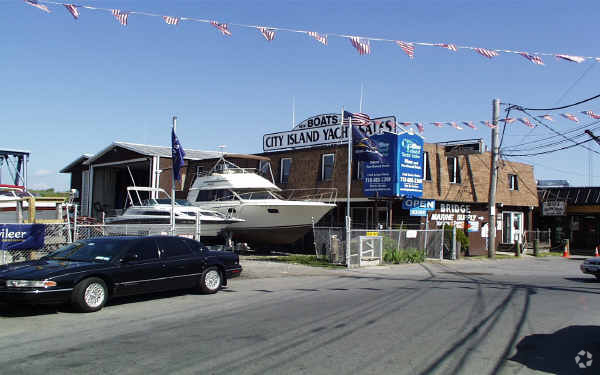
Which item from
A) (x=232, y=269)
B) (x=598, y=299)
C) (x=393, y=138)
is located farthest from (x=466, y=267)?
(x=232, y=269)

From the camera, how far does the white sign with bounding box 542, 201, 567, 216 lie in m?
36.2

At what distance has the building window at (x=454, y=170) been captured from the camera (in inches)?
1128

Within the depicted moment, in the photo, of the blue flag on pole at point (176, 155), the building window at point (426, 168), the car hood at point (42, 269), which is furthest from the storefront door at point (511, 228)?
the car hood at point (42, 269)

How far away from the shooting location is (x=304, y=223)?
2481cm

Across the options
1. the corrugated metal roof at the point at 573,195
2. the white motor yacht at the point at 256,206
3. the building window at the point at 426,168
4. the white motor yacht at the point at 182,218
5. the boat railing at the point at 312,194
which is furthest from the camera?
the corrugated metal roof at the point at 573,195

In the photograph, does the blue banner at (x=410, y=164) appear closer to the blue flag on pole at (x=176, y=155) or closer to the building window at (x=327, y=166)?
the building window at (x=327, y=166)

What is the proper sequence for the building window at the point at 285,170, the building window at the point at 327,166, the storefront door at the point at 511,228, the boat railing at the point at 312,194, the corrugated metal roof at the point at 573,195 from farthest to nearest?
1. the corrugated metal roof at the point at 573,195
2. the storefront door at the point at 511,228
3. the building window at the point at 285,170
4. the building window at the point at 327,166
5. the boat railing at the point at 312,194

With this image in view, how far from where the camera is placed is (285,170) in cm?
3027

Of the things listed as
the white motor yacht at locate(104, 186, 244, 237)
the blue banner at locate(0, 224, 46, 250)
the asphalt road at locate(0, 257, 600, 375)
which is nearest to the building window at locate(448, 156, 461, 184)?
the white motor yacht at locate(104, 186, 244, 237)

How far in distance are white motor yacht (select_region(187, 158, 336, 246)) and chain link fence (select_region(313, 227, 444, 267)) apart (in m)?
1.39

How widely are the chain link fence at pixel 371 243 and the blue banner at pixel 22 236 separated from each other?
34.6 feet

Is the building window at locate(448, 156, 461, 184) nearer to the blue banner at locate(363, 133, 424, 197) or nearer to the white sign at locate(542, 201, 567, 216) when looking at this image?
the blue banner at locate(363, 133, 424, 197)

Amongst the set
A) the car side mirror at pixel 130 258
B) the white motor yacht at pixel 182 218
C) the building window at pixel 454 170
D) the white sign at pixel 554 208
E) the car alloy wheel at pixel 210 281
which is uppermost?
the building window at pixel 454 170

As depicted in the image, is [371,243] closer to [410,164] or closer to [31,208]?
[410,164]
